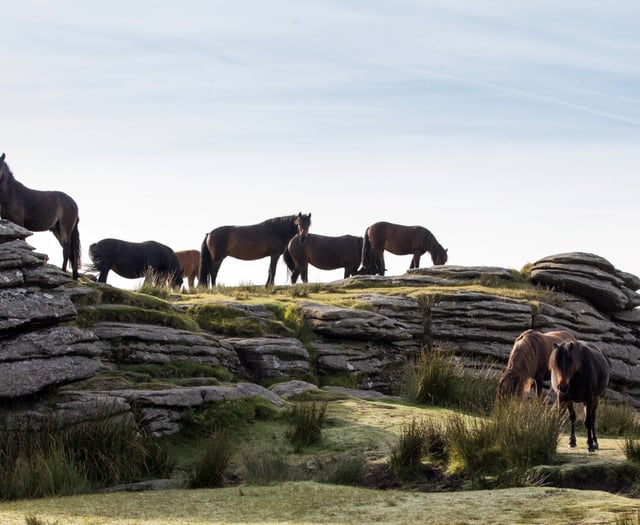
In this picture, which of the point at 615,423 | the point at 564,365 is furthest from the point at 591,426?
the point at 615,423

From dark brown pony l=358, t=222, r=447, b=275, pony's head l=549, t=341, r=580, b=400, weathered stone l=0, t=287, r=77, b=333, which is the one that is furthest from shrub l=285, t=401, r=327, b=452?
dark brown pony l=358, t=222, r=447, b=275

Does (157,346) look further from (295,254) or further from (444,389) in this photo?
(295,254)

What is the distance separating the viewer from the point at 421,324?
2150cm

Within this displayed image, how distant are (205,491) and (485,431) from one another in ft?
11.1

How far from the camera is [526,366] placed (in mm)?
15305

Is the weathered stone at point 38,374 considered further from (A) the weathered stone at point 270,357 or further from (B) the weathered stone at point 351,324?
(B) the weathered stone at point 351,324

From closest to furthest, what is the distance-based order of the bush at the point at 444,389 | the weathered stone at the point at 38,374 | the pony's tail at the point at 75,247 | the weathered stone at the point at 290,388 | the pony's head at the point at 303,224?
the weathered stone at the point at 38,374 → the weathered stone at the point at 290,388 → the bush at the point at 444,389 → the pony's tail at the point at 75,247 → the pony's head at the point at 303,224

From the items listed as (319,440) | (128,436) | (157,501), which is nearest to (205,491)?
(157,501)

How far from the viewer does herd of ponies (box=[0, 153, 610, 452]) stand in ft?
41.5

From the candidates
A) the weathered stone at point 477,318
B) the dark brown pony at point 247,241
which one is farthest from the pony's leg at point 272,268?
the weathered stone at point 477,318

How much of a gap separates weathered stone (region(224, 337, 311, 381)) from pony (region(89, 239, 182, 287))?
1103 centimetres

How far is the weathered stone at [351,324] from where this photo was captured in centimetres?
1961

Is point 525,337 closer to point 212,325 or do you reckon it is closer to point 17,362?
point 212,325

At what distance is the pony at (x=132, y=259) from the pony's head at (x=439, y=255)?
31.5 ft
